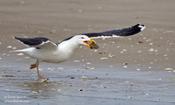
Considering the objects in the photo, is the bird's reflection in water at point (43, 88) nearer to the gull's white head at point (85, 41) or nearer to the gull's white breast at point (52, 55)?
the gull's white breast at point (52, 55)

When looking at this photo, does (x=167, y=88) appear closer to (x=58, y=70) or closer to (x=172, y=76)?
(x=172, y=76)

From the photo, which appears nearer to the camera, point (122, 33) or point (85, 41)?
point (85, 41)

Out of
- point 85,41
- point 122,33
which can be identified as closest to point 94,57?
point 122,33

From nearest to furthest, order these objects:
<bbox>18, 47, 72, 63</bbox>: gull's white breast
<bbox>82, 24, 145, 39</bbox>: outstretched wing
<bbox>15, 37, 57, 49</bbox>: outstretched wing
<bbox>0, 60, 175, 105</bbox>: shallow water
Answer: <bbox>0, 60, 175, 105</bbox>: shallow water
<bbox>15, 37, 57, 49</bbox>: outstretched wing
<bbox>18, 47, 72, 63</bbox>: gull's white breast
<bbox>82, 24, 145, 39</bbox>: outstretched wing

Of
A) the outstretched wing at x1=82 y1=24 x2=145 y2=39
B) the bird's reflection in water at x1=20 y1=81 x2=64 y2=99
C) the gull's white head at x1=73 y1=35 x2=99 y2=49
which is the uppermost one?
the outstretched wing at x1=82 y1=24 x2=145 y2=39

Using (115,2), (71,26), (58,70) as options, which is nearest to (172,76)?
(58,70)

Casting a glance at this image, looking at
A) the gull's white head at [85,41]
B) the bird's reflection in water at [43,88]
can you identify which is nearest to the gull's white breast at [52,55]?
the gull's white head at [85,41]

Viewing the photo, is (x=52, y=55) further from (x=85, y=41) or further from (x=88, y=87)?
(x=88, y=87)

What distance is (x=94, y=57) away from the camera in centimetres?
1338

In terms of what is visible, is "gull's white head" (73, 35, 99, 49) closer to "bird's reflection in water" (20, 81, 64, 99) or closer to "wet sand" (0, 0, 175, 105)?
"wet sand" (0, 0, 175, 105)

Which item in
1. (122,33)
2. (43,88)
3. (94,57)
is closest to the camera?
(43,88)

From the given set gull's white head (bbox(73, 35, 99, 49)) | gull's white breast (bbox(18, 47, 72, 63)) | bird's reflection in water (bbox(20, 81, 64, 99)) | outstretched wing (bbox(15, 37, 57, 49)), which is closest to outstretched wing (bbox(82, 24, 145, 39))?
gull's white head (bbox(73, 35, 99, 49))

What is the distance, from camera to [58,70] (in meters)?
12.4

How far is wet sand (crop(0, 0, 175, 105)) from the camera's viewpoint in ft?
34.0
